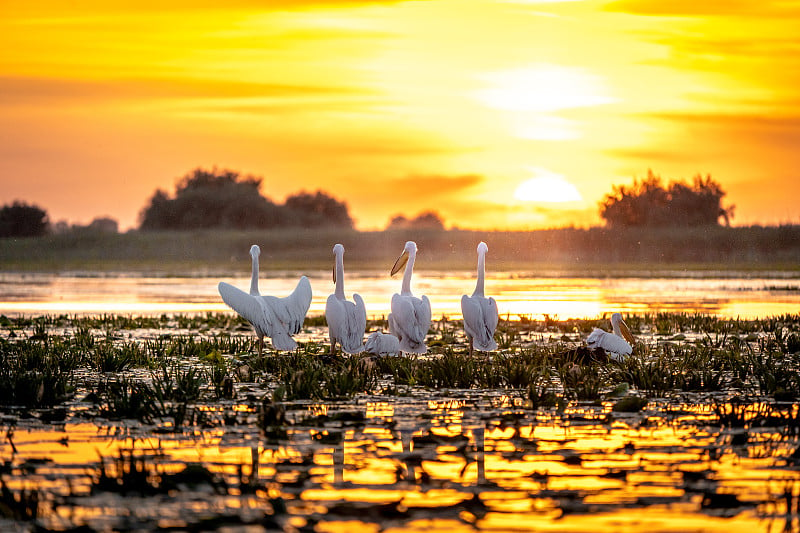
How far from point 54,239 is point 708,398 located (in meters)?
73.6

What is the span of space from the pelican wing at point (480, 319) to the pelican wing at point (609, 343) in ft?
3.89

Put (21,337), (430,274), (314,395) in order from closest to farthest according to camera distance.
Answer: (314,395), (21,337), (430,274)

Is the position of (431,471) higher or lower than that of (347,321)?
lower

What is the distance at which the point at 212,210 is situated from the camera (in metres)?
99.8

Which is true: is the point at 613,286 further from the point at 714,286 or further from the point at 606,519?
the point at 606,519

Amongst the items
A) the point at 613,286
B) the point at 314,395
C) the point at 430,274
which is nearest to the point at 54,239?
the point at 430,274

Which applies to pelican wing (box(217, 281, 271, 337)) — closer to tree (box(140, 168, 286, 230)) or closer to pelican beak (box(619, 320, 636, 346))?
pelican beak (box(619, 320, 636, 346))

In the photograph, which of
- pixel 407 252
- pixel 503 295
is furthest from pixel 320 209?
pixel 407 252

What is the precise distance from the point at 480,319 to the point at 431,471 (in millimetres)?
6221

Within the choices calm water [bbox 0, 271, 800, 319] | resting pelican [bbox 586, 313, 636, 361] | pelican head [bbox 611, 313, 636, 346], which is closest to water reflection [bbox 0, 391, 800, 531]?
resting pelican [bbox 586, 313, 636, 361]

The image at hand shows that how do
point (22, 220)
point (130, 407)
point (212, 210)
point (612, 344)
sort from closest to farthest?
point (130, 407)
point (612, 344)
point (22, 220)
point (212, 210)

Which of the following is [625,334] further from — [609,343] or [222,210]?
[222,210]

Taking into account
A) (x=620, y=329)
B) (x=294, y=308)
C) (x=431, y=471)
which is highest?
(x=294, y=308)

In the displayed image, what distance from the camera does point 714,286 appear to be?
38656mm
